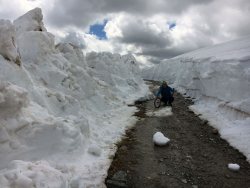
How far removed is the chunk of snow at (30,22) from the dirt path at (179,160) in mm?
5748

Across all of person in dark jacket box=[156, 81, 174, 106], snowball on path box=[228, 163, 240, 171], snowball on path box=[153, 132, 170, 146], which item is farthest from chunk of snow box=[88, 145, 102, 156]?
person in dark jacket box=[156, 81, 174, 106]

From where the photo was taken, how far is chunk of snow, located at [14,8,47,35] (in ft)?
41.3

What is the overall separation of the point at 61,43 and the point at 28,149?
10112 mm

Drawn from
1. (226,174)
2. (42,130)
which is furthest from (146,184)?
(42,130)

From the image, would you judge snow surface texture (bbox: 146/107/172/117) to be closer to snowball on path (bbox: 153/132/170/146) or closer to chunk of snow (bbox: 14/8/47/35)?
snowball on path (bbox: 153/132/170/146)

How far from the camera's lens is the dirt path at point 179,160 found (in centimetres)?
686

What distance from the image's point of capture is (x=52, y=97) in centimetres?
A: 991

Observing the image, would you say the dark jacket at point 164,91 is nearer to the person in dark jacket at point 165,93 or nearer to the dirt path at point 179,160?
the person in dark jacket at point 165,93

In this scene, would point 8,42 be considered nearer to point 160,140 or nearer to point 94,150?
point 94,150

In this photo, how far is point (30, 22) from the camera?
12.6 metres

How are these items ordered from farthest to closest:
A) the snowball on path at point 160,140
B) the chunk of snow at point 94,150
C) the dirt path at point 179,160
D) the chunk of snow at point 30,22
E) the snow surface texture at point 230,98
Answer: the chunk of snow at point 30,22 → the snow surface texture at point 230,98 → the snowball on path at point 160,140 → the chunk of snow at point 94,150 → the dirt path at point 179,160

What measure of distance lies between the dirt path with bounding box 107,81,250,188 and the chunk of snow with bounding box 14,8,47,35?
5.75 meters

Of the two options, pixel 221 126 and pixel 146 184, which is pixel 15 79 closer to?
pixel 146 184

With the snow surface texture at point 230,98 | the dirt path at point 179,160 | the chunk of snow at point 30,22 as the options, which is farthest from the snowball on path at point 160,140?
the chunk of snow at point 30,22
